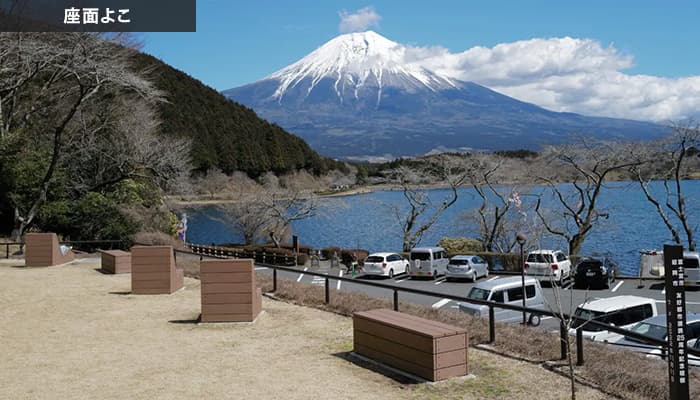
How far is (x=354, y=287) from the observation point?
25.8 meters

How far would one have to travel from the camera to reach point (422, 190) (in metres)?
53.3

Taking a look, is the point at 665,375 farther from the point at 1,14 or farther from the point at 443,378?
the point at 1,14

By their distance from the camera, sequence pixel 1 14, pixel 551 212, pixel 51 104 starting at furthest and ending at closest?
pixel 551 212
pixel 51 104
pixel 1 14

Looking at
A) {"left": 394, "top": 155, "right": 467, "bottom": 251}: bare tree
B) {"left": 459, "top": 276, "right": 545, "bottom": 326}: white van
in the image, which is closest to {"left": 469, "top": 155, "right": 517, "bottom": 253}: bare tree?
{"left": 394, "top": 155, "right": 467, "bottom": 251}: bare tree

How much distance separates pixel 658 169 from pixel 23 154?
36893mm

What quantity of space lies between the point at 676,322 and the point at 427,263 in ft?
80.0

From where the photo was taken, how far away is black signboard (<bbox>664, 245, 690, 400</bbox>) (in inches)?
249

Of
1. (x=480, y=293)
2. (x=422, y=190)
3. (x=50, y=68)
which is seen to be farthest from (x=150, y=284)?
(x=422, y=190)

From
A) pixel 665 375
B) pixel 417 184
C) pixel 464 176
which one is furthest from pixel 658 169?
pixel 665 375

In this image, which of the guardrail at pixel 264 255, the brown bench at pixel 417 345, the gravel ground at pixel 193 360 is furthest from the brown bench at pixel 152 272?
the guardrail at pixel 264 255

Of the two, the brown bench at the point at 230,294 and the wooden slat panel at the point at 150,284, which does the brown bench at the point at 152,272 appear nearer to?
the wooden slat panel at the point at 150,284

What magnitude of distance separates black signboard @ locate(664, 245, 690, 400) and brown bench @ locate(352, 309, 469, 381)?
2.47m

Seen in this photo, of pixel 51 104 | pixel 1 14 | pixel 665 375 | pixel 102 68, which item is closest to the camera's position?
pixel 665 375

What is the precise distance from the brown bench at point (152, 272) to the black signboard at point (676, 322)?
12.0 m
